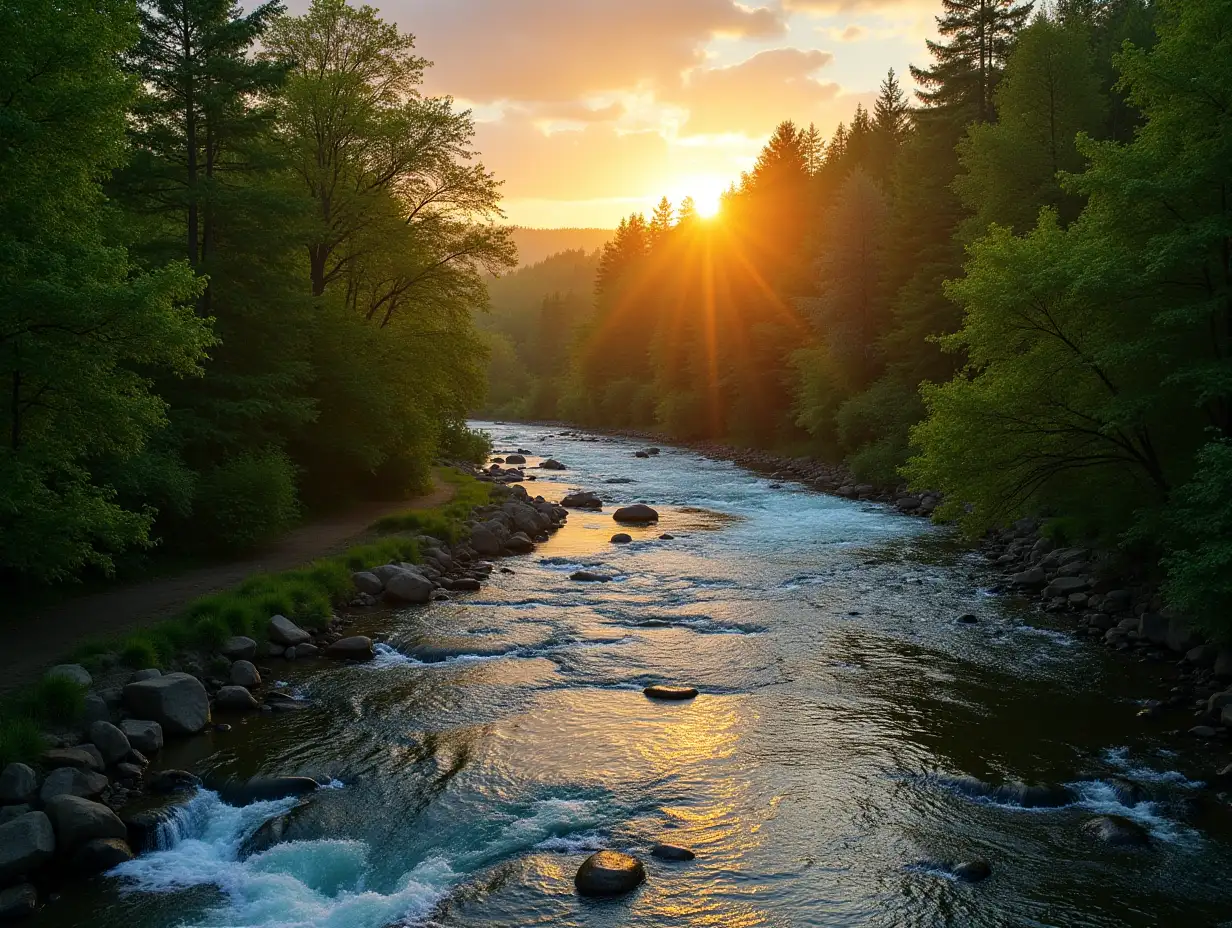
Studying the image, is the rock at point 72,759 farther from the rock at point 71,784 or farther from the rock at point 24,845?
the rock at point 24,845

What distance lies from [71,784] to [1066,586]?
61.4 feet

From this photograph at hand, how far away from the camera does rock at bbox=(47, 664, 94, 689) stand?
1269 centimetres

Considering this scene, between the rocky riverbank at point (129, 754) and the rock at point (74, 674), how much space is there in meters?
0.03

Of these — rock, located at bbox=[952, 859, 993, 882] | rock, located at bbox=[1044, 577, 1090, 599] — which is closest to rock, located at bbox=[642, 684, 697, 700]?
rock, located at bbox=[952, 859, 993, 882]

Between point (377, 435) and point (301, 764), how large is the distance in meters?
17.9

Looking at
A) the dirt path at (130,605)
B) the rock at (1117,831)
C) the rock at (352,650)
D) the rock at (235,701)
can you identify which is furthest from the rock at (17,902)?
the rock at (1117,831)

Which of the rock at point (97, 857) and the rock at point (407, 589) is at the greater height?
the rock at point (407, 589)

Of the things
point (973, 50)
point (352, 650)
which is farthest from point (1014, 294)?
point (973, 50)

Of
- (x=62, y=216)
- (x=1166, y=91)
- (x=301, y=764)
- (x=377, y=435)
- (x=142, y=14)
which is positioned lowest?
(x=301, y=764)

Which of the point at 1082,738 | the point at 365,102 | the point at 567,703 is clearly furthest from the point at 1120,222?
the point at 365,102

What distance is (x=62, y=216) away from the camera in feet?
45.5

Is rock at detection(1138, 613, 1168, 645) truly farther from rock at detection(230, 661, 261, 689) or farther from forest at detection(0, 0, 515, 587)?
forest at detection(0, 0, 515, 587)

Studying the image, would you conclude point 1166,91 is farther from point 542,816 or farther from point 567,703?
point 542,816

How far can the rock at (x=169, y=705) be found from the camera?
12961 millimetres
